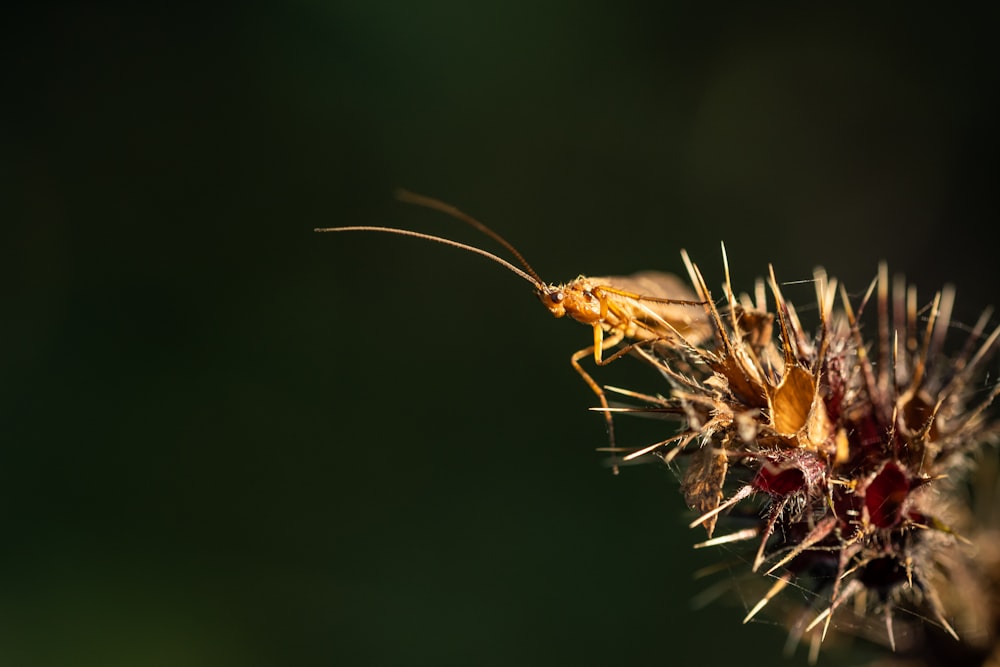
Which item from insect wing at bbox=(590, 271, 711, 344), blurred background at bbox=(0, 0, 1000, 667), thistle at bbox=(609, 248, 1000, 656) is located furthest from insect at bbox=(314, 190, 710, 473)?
blurred background at bbox=(0, 0, 1000, 667)

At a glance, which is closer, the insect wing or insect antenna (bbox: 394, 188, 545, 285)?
the insect wing

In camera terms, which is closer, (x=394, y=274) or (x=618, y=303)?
(x=618, y=303)

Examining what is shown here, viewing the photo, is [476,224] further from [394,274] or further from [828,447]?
[394,274]

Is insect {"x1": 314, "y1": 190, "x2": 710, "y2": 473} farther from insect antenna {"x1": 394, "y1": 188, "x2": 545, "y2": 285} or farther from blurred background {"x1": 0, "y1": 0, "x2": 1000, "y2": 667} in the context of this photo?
blurred background {"x1": 0, "y1": 0, "x2": 1000, "y2": 667}

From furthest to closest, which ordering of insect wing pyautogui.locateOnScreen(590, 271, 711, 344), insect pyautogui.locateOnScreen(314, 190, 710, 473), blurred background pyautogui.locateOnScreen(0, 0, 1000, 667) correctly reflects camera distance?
blurred background pyautogui.locateOnScreen(0, 0, 1000, 667), insect pyautogui.locateOnScreen(314, 190, 710, 473), insect wing pyautogui.locateOnScreen(590, 271, 711, 344)

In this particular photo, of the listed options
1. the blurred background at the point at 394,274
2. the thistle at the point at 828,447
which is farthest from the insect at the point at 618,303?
the blurred background at the point at 394,274

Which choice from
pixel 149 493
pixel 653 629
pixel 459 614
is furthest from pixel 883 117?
pixel 149 493

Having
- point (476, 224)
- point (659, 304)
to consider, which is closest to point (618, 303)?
point (659, 304)
